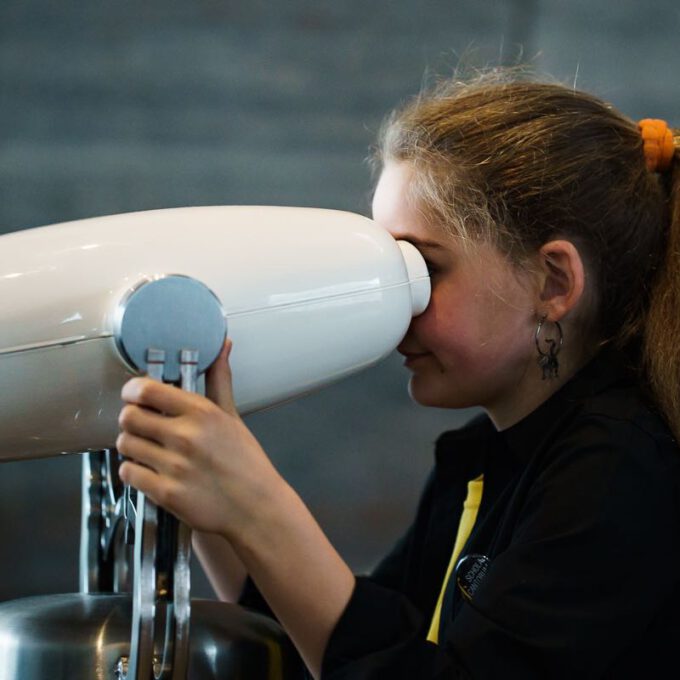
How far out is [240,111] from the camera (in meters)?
2.01

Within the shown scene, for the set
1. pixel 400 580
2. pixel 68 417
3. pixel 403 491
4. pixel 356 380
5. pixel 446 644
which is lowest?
pixel 403 491

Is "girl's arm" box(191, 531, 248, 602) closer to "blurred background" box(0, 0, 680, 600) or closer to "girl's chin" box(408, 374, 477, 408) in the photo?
"girl's chin" box(408, 374, 477, 408)

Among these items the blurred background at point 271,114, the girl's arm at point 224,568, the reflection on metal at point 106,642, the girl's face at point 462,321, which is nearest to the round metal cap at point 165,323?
the reflection on metal at point 106,642

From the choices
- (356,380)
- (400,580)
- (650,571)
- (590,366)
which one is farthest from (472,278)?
(356,380)

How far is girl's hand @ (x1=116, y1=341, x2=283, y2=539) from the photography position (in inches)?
23.6

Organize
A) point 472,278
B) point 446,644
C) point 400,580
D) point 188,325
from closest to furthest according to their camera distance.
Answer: point 188,325 → point 446,644 → point 472,278 → point 400,580

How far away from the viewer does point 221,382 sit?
64cm

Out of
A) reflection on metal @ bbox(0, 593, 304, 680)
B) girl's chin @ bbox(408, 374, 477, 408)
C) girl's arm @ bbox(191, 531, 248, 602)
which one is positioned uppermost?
girl's chin @ bbox(408, 374, 477, 408)

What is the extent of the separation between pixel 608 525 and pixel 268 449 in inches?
52.0

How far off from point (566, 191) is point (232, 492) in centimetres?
44

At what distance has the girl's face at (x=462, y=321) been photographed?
881mm

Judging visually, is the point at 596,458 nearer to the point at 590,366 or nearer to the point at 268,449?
the point at 590,366

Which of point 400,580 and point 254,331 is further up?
point 254,331

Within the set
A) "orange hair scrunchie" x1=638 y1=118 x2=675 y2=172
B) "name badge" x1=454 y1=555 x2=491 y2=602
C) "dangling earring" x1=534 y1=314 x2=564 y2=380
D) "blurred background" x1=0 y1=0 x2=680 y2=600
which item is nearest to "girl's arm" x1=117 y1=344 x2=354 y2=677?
"name badge" x1=454 y1=555 x2=491 y2=602
